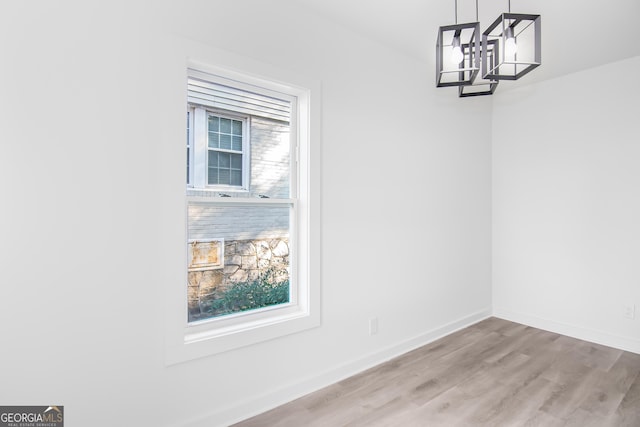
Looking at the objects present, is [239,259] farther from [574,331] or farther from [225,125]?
[574,331]

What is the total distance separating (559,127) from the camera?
3.56 metres

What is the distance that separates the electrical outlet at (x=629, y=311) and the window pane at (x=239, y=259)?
319cm

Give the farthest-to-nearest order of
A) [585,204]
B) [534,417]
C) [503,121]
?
[503,121]
[585,204]
[534,417]

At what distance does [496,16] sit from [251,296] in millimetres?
2666

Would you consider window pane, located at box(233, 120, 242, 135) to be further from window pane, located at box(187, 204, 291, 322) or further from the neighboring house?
window pane, located at box(187, 204, 291, 322)

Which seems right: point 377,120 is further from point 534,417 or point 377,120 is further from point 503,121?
point 534,417

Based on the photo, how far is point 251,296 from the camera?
7.47 feet

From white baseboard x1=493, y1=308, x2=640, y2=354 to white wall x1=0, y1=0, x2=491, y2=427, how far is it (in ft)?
7.25

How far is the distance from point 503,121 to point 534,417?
3.11 m

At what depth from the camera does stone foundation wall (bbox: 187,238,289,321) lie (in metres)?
2.04

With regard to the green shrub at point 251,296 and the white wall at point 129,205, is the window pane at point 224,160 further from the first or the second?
the green shrub at point 251,296

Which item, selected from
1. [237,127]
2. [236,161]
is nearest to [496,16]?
[237,127]

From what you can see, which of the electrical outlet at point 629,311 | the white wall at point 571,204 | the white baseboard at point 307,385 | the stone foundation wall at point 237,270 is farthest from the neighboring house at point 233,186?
the electrical outlet at point 629,311

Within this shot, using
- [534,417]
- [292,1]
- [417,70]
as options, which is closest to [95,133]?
[292,1]
